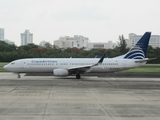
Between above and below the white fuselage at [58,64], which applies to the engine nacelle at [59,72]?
below

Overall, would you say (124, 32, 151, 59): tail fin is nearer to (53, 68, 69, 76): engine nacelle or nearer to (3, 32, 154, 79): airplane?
(3, 32, 154, 79): airplane

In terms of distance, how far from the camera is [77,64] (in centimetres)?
3378

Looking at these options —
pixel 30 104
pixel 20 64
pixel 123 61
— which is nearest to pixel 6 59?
pixel 20 64

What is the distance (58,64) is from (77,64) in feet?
8.16

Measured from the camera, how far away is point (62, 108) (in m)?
12.1

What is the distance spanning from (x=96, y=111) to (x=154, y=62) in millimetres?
74052

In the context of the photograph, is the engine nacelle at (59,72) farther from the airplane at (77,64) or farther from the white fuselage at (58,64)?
the white fuselage at (58,64)

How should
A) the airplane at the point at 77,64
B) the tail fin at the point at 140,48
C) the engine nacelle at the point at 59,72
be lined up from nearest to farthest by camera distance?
the engine nacelle at the point at 59,72
the airplane at the point at 77,64
the tail fin at the point at 140,48

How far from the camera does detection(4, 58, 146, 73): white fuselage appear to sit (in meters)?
32.8

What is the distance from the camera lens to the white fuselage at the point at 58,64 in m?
32.8

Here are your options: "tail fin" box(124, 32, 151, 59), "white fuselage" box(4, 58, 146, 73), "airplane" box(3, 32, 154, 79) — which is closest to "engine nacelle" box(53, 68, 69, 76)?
"airplane" box(3, 32, 154, 79)

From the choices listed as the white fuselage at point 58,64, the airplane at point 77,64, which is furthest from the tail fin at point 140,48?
the white fuselage at point 58,64

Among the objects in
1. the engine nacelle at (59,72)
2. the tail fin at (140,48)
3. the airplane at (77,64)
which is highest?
the tail fin at (140,48)

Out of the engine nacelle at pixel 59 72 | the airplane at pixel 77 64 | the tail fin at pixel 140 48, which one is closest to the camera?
the engine nacelle at pixel 59 72
